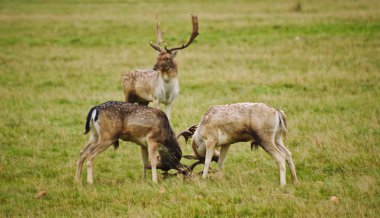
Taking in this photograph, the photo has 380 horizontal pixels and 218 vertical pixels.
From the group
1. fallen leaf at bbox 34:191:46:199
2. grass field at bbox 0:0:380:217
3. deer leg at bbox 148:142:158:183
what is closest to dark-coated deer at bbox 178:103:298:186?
grass field at bbox 0:0:380:217

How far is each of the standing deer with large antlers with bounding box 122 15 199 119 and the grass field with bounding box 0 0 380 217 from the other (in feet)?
2.27

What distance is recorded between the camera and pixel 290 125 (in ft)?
37.8

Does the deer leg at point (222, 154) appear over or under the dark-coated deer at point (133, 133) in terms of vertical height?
under

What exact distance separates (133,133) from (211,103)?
18.3 feet

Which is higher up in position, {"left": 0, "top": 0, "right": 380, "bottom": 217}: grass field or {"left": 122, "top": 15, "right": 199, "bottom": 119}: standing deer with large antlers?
{"left": 122, "top": 15, "right": 199, "bottom": 119}: standing deer with large antlers

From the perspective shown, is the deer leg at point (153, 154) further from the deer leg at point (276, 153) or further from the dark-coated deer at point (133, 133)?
the deer leg at point (276, 153)

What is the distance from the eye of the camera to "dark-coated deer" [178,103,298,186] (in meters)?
8.11

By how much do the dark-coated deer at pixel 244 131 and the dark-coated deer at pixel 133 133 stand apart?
475 mm

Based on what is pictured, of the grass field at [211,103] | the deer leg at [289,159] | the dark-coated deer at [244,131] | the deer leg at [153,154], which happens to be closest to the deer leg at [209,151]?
the dark-coated deer at [244,131]

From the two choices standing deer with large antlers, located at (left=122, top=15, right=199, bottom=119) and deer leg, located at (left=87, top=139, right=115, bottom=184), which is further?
standing deer with large antlers, located at (left=122, top=15, right=199, bottom=119)

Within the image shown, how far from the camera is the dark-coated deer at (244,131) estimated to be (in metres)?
8.11

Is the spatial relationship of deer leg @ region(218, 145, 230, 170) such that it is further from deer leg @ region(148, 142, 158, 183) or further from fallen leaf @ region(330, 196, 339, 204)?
fallen leaf @ region(330, 196, 339, 204)

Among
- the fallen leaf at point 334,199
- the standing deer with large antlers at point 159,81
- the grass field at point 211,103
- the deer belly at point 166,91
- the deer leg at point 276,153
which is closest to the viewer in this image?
the fallen leaf at point 334,199

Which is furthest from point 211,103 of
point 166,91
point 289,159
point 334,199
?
point 334,199
